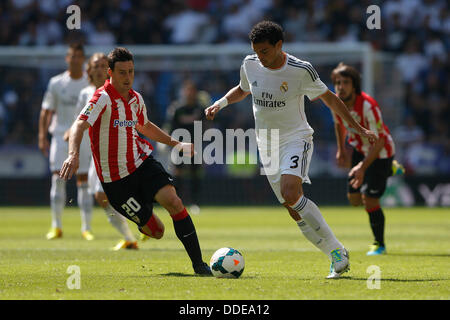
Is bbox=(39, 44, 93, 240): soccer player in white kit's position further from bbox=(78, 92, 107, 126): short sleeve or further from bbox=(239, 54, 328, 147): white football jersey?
bbox=(239, 54, 328, 147): white football jersey

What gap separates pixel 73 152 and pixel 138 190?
977 millimetres

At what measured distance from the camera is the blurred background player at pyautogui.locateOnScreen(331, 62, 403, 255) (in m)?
9.35

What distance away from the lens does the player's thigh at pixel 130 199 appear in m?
7.25

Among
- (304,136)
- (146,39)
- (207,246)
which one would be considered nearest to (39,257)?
(207,246)

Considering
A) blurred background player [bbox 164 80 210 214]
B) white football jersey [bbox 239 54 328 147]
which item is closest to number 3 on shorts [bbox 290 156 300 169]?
white football jersey [bbox 239 54 328 147]

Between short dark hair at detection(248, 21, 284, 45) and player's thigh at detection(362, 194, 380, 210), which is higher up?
short dark hair at detection(248, 21, 284, 45)

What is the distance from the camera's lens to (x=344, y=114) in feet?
22.9

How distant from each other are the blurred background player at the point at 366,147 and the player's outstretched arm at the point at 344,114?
2.16 meters

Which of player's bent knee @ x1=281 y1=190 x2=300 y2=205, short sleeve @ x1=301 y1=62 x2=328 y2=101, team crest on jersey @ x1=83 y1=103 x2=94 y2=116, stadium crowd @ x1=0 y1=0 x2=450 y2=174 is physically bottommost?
player's bent knee @ x1=281 y1=190 x2=300 y2=205

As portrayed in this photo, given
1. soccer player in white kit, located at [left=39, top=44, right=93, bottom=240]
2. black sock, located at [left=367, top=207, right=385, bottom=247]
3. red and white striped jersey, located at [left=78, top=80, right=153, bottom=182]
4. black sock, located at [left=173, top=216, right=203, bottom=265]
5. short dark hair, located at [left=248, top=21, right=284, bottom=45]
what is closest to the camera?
short dark hair, located at [left=248, top=21, right=284, bottom=45]

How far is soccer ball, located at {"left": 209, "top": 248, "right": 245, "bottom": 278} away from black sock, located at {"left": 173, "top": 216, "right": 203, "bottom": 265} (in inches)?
11.1

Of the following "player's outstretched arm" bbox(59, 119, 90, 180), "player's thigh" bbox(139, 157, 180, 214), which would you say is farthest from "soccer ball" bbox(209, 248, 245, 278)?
"player's outstretched arm" bbox(59, 119, 90, 180)

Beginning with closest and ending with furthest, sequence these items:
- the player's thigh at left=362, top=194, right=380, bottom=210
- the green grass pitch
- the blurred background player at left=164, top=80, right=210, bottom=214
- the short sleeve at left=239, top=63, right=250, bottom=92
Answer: the green grass pitch, the short sleeve at left=239, top=63, right=250, bottom=92, the player's thigh at left=362, top=194, right=380, bottom=210, the blurred background player at left=164, top=80, right=210, bottom=214

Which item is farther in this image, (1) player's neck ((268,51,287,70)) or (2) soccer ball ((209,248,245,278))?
(1) player's neck ((268,51,287,70))
